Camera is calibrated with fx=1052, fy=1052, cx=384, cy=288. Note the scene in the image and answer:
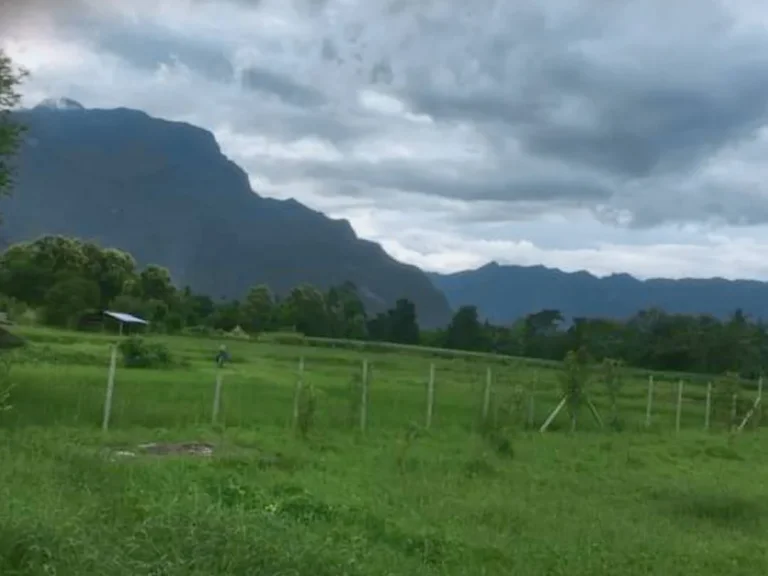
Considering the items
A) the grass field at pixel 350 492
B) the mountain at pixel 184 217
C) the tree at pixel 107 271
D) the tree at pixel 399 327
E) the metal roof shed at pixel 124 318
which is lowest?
the grass field at pixel 350 492

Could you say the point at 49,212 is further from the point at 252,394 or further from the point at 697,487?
the point at 697,487

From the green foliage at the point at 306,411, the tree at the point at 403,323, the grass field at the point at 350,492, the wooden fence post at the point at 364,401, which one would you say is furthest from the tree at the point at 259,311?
the green foliage at the point at 306,411

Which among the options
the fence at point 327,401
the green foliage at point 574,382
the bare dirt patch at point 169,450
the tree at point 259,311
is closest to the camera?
the bare dirt patch at point 169,450

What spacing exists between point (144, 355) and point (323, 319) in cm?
3875

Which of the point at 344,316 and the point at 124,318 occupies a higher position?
the point at 344,316

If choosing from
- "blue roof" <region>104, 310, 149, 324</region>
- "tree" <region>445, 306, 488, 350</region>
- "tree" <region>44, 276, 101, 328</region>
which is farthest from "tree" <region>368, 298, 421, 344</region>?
"tree" <region>44, 276, 101, 328</region>

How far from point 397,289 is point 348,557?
144333 millimetres

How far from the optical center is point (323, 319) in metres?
71.9

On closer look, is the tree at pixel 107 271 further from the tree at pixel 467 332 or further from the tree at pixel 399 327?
the tree at pixel 467 332

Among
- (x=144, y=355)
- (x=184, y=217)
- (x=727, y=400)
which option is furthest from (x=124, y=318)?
(x=184, y=217)

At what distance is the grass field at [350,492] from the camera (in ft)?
23.5

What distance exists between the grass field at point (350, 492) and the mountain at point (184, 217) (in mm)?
108743

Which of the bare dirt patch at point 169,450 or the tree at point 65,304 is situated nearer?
the bare dirt patch at point 169,450

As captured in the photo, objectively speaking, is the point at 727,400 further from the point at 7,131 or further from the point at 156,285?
the point at 156,285
